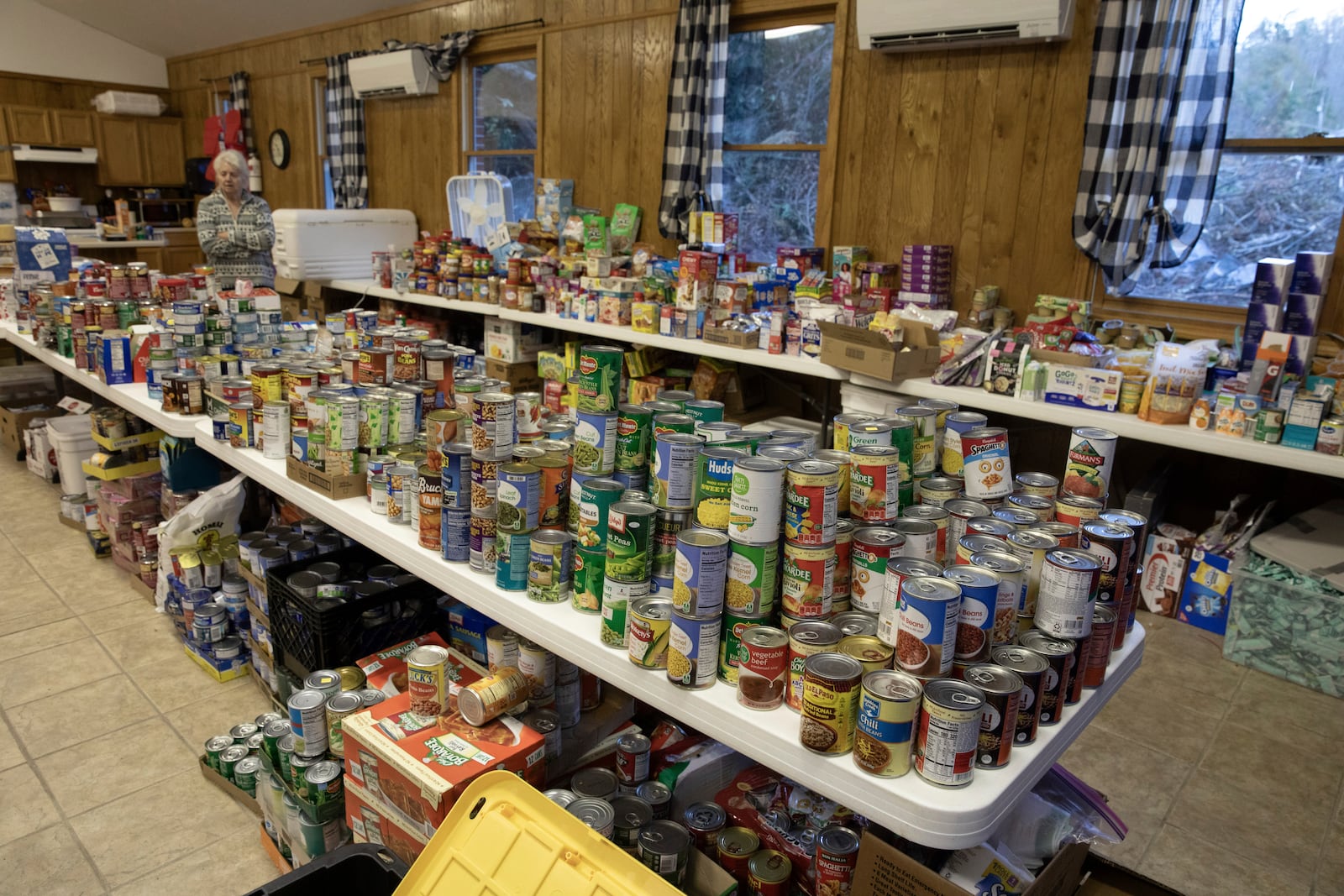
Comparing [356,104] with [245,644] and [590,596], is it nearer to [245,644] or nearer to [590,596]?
[245,644]

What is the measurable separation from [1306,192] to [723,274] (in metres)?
2.65

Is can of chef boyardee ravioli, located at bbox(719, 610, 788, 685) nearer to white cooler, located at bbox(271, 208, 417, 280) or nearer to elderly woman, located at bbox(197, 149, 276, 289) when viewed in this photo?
elderly woman, located at bbox(197, 149, 276, 289)

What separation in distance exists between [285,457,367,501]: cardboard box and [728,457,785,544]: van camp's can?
4.23 feet

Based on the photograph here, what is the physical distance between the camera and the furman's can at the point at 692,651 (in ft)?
4.67

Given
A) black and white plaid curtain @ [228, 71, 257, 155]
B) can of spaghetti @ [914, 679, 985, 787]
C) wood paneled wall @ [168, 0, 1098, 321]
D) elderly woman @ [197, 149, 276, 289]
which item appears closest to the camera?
can of spaghetti @ [914, 679, 985, 787]

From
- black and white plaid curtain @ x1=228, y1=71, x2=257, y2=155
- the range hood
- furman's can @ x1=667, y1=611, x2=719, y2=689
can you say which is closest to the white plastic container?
furman's can @ x1=667, y1=611, x2=719, y2=689

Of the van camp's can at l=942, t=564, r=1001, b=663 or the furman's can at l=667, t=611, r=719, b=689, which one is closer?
the van camp's can at l=942, t=564, r=1001, b=663

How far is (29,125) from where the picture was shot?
940 cm

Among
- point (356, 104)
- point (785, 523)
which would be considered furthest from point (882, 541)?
point (356, 104)

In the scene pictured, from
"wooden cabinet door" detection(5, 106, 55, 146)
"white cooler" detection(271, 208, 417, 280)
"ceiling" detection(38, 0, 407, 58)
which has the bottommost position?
"white cooler" detection(271, 208, 417, 280)

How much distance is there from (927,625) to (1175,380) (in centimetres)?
248

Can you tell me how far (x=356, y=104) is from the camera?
7.66 m

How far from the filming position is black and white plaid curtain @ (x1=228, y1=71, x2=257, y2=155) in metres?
9.12

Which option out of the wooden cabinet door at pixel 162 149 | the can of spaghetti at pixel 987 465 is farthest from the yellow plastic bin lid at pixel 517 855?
the wooden cabinet door at pixel 162 149
